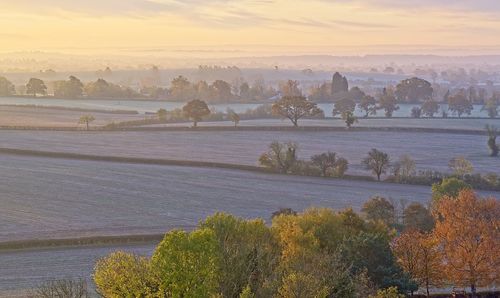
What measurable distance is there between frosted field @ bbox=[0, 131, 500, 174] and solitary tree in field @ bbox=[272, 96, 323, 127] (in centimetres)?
493

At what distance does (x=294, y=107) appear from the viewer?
9912 cm

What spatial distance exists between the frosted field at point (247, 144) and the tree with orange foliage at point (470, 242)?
2986cm

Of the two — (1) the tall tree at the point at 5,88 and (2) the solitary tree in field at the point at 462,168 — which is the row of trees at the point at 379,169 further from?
(1) the tall tree at the point at 5,88

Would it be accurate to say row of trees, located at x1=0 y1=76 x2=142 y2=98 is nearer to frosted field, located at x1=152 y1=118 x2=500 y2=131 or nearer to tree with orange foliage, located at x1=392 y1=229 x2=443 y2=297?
frosted field, located at x1=152 y1=118 x2=500 y2=131

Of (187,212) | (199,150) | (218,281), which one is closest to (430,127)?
(199,150)

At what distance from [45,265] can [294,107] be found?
65.7m

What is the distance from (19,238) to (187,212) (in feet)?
42.3

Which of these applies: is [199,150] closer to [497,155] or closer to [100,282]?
[497,155]

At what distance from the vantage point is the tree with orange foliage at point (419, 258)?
113ft

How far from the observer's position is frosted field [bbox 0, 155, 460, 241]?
151 feet

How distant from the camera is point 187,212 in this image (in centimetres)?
5041

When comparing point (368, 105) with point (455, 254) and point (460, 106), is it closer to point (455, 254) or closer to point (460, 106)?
point (460, 106)

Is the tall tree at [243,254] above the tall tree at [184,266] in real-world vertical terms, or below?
below

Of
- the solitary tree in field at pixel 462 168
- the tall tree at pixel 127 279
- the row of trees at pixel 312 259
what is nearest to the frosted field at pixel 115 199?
the solitary tree in field at pixel 462 168
